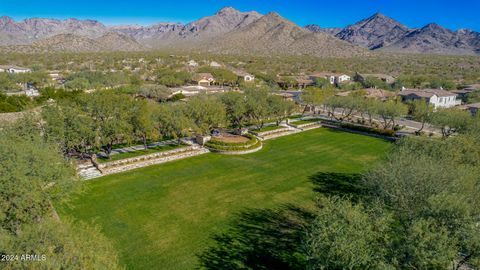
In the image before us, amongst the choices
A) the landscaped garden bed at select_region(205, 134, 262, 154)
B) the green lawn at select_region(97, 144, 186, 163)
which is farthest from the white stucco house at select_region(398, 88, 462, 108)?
the green lawn at select_region(97, 144, 186, 163)

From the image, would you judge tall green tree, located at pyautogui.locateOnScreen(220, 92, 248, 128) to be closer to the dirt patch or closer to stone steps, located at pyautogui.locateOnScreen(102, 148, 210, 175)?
the dirt patch

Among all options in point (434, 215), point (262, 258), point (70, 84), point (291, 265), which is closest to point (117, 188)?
point (262, 258)

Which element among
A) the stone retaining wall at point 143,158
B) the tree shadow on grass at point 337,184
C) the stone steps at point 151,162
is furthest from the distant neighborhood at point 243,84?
the tree shadow on grass at point 337,184

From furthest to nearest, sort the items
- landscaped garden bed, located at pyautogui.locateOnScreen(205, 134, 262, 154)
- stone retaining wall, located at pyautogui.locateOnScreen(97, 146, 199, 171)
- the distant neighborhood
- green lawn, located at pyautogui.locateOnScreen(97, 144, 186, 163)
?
the distant neighborhood < landscaped garden bed, located at pyautogui.locateOnScreen(205, 134, 262, 154) < green lawn, located at pyautogui.locateOnScreen(97, 144, 186, 163) < stone retaining wall, located at pyautogui.locateOnScreen(97, 146, 199, 171)

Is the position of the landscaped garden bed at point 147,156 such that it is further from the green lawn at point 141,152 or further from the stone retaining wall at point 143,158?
the green lawn at point 141,152

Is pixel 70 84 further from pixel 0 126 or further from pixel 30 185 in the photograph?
pixel 30 185

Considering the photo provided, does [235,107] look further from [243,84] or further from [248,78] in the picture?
[248,78]
